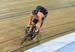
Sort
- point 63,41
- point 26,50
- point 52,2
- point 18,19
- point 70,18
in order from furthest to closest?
point 52,2 → point 70,18 → point 18,19 → point 63,41 → point 26,50

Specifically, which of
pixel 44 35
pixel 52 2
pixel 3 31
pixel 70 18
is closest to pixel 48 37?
pixel 44 35

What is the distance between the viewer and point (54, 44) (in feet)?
4.01

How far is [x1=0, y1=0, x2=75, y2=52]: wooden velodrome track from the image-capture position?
1184mm

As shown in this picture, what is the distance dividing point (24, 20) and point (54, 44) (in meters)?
0.30

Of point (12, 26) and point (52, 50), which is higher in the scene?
point (12, 26)

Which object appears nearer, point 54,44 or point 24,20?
point 54,44

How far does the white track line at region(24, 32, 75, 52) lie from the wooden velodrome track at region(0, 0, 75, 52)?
4 cm

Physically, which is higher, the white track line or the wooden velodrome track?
the wooden velodrome track

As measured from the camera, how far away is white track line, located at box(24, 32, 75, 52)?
1.16 meters

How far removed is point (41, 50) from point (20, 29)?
216mm

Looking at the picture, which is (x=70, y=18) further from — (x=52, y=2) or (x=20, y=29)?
(x=20, y=29)

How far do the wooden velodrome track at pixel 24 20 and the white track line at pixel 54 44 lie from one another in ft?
0.15

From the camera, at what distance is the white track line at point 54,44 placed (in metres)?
1.16

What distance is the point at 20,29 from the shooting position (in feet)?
4.22
